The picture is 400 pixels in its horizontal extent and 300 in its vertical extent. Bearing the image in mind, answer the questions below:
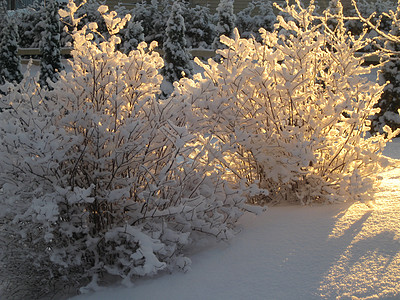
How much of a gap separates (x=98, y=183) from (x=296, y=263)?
60.1 inches

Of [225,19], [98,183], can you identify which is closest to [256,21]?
[225,19]

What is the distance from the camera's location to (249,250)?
3.67m

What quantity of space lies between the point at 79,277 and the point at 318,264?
1651 millimetres

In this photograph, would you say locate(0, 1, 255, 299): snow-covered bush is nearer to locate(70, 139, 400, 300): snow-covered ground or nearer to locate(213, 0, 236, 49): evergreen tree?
locate(70, 139, 400, 300): snow-covered ground

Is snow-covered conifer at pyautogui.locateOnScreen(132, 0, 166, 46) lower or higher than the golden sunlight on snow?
higher

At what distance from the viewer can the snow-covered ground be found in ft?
10.2

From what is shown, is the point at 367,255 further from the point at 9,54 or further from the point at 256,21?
the point at 256,21

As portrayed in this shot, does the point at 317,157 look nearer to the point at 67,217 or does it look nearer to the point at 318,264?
the point at 318,264

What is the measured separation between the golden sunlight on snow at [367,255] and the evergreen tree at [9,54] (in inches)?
530

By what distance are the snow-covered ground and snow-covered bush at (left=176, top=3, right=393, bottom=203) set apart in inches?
18.1

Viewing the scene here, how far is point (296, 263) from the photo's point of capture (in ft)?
11.1

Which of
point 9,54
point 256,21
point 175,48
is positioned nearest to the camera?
point 175,48

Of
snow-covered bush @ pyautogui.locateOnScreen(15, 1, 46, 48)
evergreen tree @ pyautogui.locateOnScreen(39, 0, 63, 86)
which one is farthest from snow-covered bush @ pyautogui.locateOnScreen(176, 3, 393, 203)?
snow-covered bush @ pyautogui.locateOnScreen(15, 1, 46, 48)

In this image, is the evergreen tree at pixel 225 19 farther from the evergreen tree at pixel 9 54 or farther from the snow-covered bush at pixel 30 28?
the snow-covered bush at pixel 30 28
